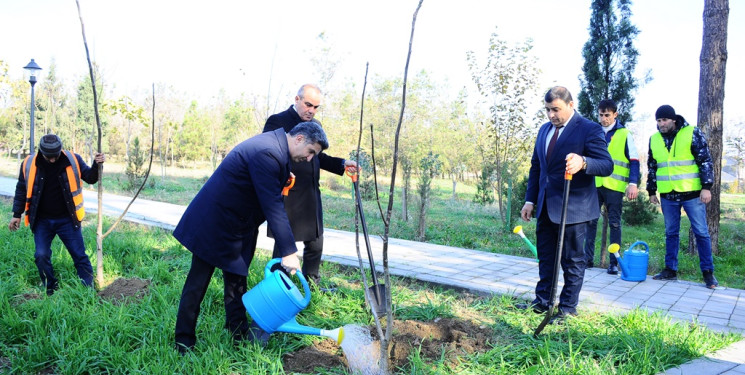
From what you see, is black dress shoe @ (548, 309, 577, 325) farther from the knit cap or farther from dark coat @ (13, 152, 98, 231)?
the knit cap

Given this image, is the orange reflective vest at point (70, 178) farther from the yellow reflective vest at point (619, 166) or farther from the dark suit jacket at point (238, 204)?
the yellow reflective vest at point (619, 166)

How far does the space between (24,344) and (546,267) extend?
380 cm

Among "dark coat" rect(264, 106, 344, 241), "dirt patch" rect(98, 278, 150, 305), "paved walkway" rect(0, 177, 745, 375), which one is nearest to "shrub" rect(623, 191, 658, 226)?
"paved walkway" rect(0, 177, 745, 375)

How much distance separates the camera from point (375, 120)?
77.2 feet

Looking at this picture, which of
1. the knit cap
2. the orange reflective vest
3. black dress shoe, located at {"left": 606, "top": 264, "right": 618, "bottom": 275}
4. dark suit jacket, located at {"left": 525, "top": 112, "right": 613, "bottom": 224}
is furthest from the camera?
black dress shoe, located at {"left": 606, "top": 264, "right": 618, "bottom": 275}

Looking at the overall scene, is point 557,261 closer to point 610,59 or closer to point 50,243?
point 50,243

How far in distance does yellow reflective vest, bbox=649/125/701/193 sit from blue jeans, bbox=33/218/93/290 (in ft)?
18.7

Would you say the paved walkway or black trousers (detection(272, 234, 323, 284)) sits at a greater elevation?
black trousers (detection(272, 234, 323, 284))

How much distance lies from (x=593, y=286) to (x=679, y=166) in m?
1.54

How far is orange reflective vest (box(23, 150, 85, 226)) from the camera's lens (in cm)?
→ 479

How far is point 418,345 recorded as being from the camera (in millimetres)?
3383

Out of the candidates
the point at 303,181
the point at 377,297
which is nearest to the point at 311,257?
the point at 303,181

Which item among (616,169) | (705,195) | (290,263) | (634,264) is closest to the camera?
(290,263)

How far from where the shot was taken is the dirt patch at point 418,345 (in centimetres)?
322
